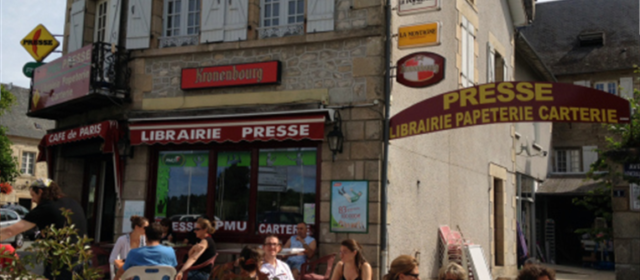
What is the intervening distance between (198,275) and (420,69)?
403 centimetres

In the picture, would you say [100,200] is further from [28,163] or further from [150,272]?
[28,163]

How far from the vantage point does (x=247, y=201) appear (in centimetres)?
966

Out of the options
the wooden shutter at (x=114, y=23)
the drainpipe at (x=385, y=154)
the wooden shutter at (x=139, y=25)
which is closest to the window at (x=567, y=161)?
the drainpipe at (x=385, y=154)

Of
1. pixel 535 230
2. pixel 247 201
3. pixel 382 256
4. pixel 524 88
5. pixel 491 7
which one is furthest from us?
pixel 535 230

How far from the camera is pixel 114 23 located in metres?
11.2

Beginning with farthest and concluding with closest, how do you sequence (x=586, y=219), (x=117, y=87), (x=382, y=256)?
(x=586, y=219) < (x=117, y=87) < (x=382, y=256)

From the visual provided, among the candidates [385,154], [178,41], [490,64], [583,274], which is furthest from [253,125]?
[583,274]

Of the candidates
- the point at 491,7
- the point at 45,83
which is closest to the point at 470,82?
the point at 491,7

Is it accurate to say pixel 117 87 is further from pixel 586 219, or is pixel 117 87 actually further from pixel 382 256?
pixel 586 219

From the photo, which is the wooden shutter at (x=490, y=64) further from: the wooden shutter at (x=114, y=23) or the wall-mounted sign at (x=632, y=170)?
the wooden shutter at (x=114, y=23)

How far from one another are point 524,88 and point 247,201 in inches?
172

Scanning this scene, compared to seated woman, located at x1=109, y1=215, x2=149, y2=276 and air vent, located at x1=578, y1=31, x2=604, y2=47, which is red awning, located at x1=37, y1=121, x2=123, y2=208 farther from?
air vent, located at x1=578, y1=31, x2=604, y2=47

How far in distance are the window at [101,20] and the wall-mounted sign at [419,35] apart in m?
5.99

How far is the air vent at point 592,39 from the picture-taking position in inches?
973
